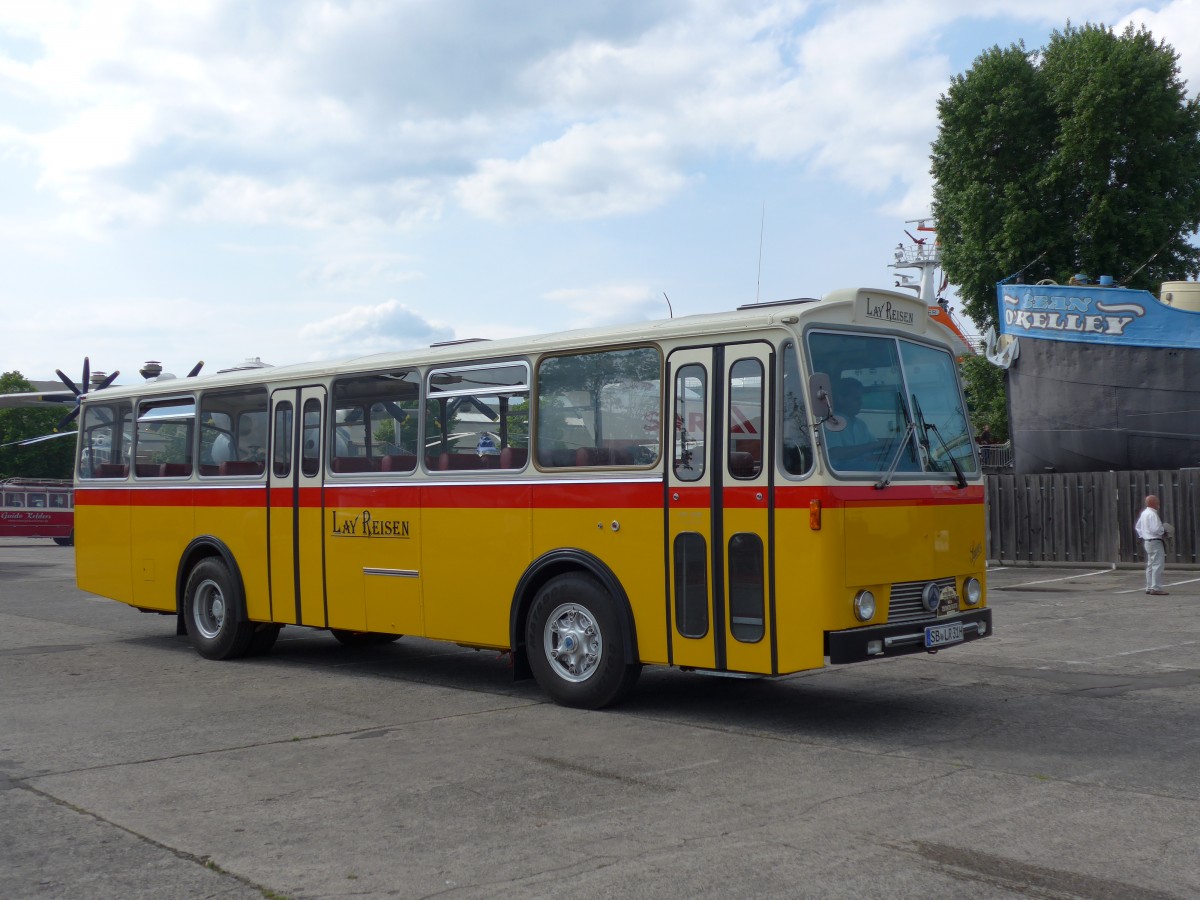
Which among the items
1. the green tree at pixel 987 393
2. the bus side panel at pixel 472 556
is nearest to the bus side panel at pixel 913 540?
the bus side panel at pixel 472 556

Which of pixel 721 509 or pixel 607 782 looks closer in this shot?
pixel 607 782

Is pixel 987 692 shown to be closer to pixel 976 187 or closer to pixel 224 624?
pixel 224 624

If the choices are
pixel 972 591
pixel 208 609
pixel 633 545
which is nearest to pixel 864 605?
pixel 972 591

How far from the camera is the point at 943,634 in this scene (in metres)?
8.23

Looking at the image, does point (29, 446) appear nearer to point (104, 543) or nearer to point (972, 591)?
point (104, 543)

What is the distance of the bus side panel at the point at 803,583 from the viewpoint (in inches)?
301

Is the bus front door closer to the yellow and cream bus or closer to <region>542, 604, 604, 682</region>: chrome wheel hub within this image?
the yellow and cream bus

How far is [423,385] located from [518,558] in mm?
1928

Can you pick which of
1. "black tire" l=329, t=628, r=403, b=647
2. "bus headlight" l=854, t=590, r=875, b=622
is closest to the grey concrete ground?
"bus headlight" l=854, t=590, r=875, b=622

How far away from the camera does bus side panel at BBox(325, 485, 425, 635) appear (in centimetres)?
1040

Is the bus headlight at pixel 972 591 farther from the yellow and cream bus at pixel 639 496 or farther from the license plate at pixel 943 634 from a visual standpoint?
the license plate at pixel 943 634

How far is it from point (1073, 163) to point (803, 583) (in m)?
33.3

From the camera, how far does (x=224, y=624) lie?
12219 millimetres

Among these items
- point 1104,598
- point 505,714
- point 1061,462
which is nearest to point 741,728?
point 505,714
